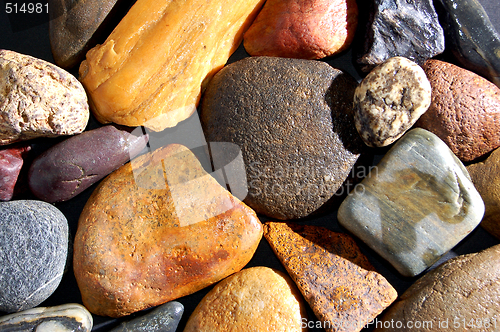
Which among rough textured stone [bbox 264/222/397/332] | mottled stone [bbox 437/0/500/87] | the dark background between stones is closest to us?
rough textured stone [bbox 264/222/397/332]

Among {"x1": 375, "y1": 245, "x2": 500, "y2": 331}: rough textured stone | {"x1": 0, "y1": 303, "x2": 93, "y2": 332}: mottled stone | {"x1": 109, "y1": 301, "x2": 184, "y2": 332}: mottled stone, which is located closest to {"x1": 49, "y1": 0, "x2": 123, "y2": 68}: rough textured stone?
{"x1": 0, "y1": 303, "x2": 93, "y2": 332}: mottled stone

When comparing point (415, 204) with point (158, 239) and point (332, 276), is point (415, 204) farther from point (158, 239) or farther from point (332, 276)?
point (158, 239)

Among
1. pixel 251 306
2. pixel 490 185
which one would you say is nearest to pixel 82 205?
pixel 251 306

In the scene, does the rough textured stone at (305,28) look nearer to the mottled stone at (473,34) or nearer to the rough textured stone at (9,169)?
the mottled stone at (473,34)

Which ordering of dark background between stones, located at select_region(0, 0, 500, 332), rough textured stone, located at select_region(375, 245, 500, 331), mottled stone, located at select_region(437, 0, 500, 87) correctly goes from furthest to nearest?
dark background between stones, located at select_region(0, 0, 500, 332), mottled stone, located at select_region(437, 0, 500, 87), rough textured stone, located at select_region(375, 245, 500, 331)

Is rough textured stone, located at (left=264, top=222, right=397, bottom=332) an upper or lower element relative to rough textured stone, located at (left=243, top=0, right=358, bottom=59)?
lower

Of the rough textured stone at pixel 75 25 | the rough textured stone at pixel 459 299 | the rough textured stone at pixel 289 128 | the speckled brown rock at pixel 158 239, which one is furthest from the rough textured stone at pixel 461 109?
the rough textured stone at pixel 75 25

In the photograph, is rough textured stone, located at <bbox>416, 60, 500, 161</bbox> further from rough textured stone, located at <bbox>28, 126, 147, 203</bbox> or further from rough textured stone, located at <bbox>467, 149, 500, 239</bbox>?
rough textured stone, located at <bbox>28, 126, 147, 203</bbox>
